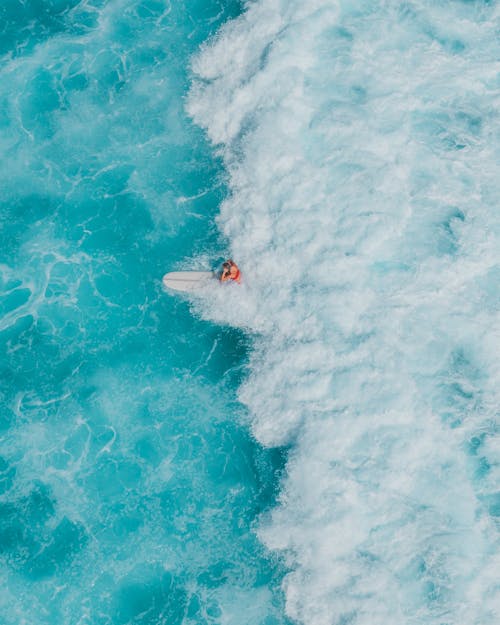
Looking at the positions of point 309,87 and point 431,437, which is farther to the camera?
point 309,87

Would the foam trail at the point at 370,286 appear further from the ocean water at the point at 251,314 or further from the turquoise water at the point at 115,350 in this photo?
the turquoise water at the point at 115,350

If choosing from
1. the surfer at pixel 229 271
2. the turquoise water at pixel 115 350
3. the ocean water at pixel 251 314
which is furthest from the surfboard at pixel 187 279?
the surfer at pixel 229 271

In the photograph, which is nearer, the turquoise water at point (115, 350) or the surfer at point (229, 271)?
the turquoise water at point (115, 350)

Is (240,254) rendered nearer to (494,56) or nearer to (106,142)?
(106,142)

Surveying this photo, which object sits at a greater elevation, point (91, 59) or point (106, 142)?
point (91, 59)

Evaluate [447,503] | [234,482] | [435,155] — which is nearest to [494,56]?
[435,155]

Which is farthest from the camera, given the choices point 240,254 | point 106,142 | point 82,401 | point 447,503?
point 106,142

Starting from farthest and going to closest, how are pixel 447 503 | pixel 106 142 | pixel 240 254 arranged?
pixel 106 142, pixel 240 254, pixel 447 503
